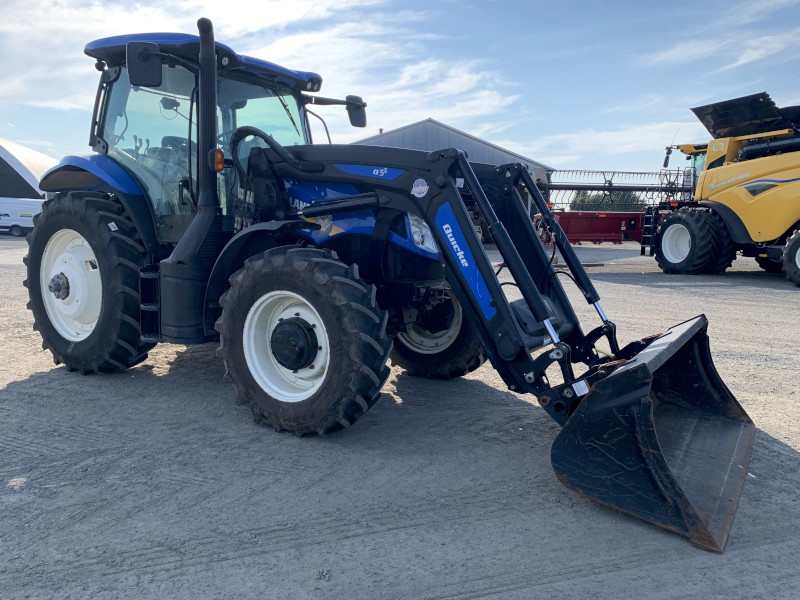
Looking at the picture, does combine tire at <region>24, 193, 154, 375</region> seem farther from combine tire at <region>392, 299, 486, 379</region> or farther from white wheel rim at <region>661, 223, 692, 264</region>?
white wheel rim at <region>661, 223, 692, 264</region>

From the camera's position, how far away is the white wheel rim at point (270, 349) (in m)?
3.98

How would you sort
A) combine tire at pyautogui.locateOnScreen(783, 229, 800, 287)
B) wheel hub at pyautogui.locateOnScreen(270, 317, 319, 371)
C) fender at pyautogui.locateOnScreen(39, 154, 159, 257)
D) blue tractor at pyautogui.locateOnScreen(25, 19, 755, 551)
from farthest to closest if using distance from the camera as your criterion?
combine tire at pyautogui.locateOnScreen(783, 229, 800, 287) < fender at pyautogui.locateOnScreen(39, 154, 159, 257) < wheel hub at pyautogui.locateOnScreen(270, 317, 319, 371) < blue tractor at pyautogui.locateOnScreen(25, 19, 755, 551)

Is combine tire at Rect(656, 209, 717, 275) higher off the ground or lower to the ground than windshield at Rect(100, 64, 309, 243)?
lower

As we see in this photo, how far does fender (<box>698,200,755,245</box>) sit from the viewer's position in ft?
41.5

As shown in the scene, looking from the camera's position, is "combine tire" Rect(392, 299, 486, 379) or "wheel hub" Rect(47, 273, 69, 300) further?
"wheel hub" Rect(47, 273, 69, 300)

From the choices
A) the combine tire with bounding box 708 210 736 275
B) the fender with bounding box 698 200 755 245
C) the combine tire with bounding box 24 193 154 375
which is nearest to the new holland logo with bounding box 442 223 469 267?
the combine tire with bounding box 24 193 154 375

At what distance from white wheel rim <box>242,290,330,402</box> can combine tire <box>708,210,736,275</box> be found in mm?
→ 11410

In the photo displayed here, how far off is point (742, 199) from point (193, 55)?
11.3 metres

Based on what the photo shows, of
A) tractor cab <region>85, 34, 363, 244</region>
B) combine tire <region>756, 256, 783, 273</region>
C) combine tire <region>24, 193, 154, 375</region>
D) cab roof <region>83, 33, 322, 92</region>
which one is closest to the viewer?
cab roof <region>83, 33, 322, 92</region>

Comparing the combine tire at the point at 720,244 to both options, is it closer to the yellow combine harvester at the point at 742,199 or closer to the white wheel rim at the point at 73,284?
the yellow combine harvester at the point at 742,199

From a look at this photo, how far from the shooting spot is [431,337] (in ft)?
17.2

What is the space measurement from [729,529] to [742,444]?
94 cm

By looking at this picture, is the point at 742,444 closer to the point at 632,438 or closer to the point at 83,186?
the point at 632,438

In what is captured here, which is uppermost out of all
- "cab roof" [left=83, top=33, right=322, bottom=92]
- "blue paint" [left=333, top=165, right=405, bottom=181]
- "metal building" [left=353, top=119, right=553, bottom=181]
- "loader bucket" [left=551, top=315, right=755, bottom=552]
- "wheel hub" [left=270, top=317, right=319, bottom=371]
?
"metal building" [left=353, top=119, right=553, bottom=181]
